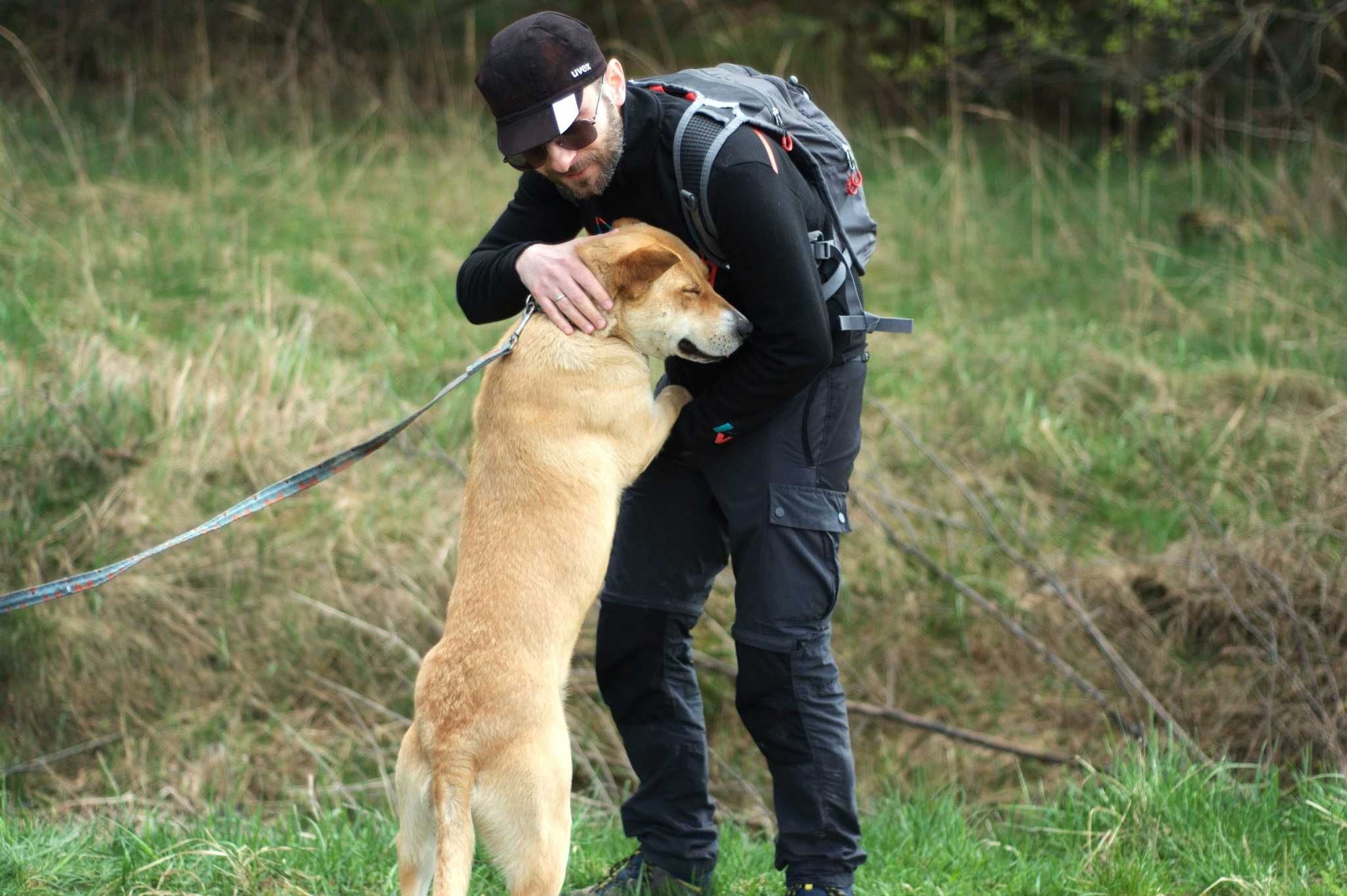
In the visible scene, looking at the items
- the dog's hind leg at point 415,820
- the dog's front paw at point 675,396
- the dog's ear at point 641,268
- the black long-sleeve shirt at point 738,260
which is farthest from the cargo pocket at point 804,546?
the dog's hind leg at point 415,820

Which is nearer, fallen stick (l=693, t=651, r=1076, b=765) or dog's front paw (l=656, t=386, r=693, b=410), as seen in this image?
dog's front paw (l=656, t=386, r=693, b=410)

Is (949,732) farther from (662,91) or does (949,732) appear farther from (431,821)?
(662,91)

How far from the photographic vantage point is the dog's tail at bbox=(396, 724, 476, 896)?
2.64 meters

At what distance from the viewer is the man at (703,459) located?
296 centimetres

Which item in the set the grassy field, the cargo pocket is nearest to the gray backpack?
the cargo pocket

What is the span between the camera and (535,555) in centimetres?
301

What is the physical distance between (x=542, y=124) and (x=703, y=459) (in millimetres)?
983

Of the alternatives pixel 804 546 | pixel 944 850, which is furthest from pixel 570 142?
pixel 944 850

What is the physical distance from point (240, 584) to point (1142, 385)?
4.96 metres

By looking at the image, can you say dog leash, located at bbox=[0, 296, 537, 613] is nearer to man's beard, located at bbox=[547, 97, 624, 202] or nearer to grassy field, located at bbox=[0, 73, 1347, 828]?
man's beard, located at bbox=[547, 97, 624, 202]

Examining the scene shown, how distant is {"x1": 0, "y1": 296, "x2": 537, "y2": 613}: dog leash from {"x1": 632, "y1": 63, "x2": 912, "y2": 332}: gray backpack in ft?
1.82

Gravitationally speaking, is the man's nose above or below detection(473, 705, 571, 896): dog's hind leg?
above

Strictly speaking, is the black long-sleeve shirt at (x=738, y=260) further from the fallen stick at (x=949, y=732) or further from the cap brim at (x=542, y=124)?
the fallen stick at (x=949, y=732)

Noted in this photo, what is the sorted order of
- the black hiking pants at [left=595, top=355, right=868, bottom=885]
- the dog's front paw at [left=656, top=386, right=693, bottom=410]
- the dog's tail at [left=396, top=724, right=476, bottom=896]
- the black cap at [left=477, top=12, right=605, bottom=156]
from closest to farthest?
the dog's tail at [left=396, top=724, right=476, bottom=896], the black cap at [left=477, top=12, right=605, bottom=156], the black hiking pants at [left=595, top=355, right=868, bottom=885], the dog's front paw at [left=656, top=386, right=693, bottom=410]
